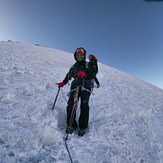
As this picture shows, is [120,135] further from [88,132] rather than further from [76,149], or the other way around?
[76,149]

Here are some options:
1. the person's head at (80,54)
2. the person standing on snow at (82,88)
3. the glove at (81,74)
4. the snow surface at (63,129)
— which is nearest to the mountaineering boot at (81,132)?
the person standing on snow at (82,88)

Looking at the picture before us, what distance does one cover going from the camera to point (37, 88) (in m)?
7.40

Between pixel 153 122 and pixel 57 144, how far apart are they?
157 inches

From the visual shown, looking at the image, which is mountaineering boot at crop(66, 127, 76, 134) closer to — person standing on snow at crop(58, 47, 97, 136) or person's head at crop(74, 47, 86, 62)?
person standing on snow at crop(58, 47, 97, 136)

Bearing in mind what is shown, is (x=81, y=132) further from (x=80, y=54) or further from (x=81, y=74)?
(x=80, y=54)

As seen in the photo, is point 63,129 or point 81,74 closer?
point 63,129

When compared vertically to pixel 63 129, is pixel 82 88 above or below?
above

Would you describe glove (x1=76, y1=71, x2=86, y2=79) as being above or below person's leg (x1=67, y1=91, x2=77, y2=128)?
above

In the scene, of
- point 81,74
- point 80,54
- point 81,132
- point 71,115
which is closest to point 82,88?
point 81,74

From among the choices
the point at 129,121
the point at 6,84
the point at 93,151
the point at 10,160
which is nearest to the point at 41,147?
the point at 10,160

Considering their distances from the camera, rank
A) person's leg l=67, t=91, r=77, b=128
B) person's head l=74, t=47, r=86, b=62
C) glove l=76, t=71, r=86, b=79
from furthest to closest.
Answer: person's head l=74, t=47, r=86, b=62 → glove l=76, t=71, r=86, b=79 → person's leg l=67, t=91, r=77, b=128

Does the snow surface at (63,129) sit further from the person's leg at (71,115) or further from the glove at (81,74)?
the glove at (81,74)

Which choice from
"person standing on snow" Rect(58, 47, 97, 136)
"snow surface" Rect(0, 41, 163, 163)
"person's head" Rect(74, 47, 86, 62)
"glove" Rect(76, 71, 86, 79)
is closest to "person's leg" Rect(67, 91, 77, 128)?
"person standing on snow" Rect(58, 47, 97, 136)

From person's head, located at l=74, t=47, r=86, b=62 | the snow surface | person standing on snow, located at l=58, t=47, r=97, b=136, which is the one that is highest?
person's head, located at l=74, t=47, r=86, b=62
